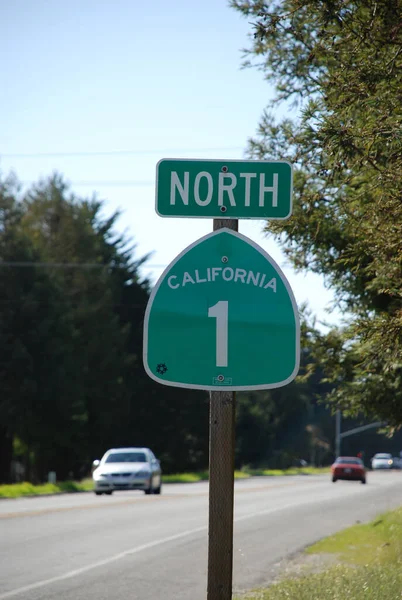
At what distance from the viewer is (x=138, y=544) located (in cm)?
1609

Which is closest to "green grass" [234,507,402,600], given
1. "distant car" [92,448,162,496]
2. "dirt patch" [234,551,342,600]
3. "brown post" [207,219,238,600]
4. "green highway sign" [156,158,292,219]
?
"dirt patch" [234,551,342,600]

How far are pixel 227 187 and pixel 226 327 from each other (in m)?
0.79

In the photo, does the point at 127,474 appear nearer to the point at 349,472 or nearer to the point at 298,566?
the point at 298,566

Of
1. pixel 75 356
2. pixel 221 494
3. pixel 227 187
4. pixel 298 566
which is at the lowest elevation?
pixel 298 566

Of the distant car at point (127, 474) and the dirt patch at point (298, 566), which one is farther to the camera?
the distant car at point (127, 474)

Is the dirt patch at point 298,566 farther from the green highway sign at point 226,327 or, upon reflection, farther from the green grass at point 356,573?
the green highway sign at point 226,327

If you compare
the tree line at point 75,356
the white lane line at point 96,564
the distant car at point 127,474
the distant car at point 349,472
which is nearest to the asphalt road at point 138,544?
the white lane line at point 96,564

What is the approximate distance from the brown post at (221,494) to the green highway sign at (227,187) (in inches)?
39.8

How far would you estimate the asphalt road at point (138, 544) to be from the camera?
1146 cm

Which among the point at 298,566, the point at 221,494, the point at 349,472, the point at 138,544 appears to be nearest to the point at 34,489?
the point at 349,472

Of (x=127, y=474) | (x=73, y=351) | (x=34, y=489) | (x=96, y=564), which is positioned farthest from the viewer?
(x=73, y=351)

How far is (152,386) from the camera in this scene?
74.3m

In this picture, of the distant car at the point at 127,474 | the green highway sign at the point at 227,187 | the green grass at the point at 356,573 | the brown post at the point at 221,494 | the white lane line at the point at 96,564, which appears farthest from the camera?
the distant car at the point at 127,474

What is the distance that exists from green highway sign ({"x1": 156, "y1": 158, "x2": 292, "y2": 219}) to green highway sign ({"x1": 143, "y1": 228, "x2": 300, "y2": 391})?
0.26m
